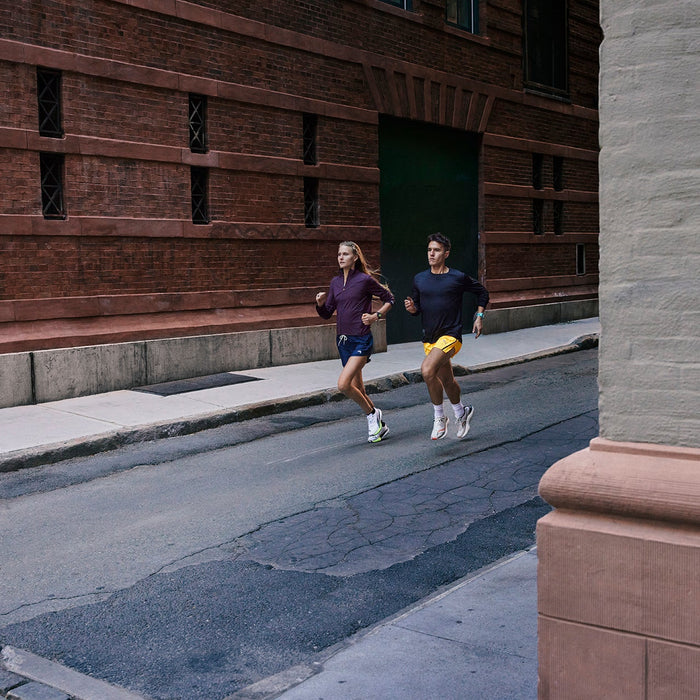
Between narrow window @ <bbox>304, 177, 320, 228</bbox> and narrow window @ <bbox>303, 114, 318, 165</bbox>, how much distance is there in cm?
34

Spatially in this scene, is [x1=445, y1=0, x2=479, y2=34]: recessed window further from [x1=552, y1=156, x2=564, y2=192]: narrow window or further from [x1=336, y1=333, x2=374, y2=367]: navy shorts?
[x1=336, y1=333, x2=374, y2=367]: navy shorts

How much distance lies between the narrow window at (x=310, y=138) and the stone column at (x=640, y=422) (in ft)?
42.7

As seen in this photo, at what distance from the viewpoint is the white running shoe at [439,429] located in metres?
9.06

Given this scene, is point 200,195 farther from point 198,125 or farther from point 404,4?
point 404,4

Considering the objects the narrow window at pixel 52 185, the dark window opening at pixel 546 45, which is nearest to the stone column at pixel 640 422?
the narrow window at pixel 52 185

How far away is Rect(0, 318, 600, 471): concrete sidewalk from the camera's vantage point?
935 cm

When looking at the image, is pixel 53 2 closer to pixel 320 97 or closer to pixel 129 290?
pixel 129 290

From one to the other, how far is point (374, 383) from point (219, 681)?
29.1 feet

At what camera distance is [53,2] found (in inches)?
468

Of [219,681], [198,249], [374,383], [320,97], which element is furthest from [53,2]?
[219,681]

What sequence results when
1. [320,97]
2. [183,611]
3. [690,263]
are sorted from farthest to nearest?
1. [320,97]
2. [183,611]
3. [690,263]

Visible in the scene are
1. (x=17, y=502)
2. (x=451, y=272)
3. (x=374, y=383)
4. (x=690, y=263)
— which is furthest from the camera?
(x=374, y=383)

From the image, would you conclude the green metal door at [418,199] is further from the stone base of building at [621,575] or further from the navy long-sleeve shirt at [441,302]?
the stone base of building at [621,575]

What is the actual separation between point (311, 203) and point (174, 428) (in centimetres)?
674
